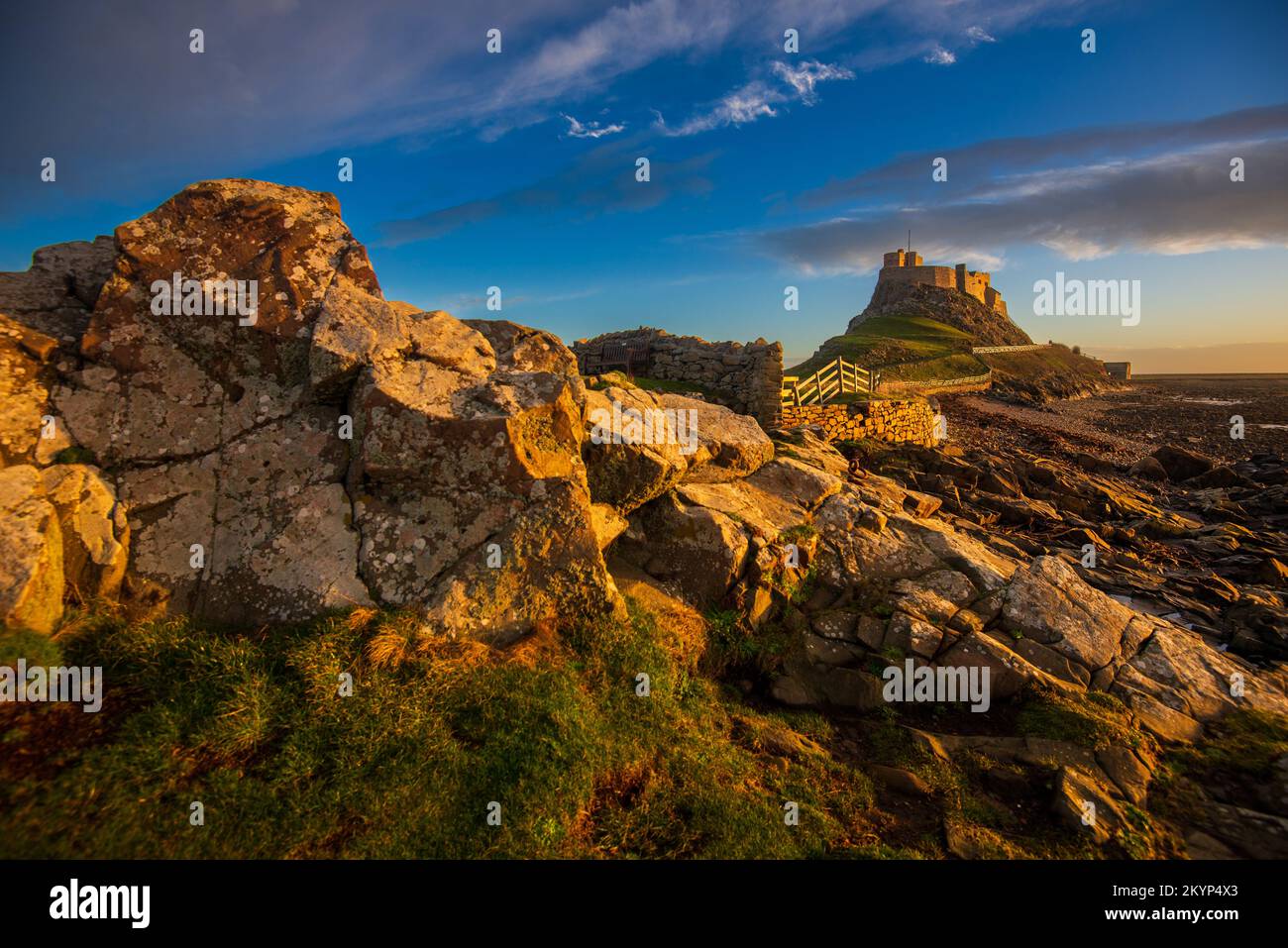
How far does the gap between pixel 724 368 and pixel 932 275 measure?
91.4 meters

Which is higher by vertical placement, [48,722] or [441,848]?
[48,722]

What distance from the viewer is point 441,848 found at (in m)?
4.68

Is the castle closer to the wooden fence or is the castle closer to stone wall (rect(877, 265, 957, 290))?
stone wall (rect(877, 265, 957, 290))

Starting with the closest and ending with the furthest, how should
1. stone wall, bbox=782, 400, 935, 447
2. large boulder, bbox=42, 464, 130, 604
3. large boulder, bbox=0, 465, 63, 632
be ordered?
large boulder, bbox=0, 465, 63, 632, large boulder, bbox=42, 464, 130, 604, stone wall, bbox=782, 400, 935, 447

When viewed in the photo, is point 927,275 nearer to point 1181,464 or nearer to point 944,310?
point 944,310

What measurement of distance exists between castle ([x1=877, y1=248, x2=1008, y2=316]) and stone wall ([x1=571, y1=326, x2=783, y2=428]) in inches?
3426

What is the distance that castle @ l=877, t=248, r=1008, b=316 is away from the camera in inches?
3780

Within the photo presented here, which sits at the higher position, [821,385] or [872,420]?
[821,385]

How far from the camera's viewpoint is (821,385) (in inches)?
1037

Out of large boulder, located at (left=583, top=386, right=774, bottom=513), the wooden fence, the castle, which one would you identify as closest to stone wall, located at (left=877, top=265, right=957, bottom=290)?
the castle

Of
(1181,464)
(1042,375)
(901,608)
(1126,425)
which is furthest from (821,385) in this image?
(1042,375)
